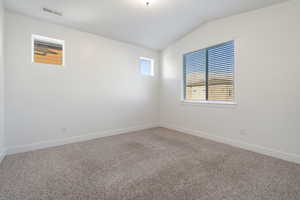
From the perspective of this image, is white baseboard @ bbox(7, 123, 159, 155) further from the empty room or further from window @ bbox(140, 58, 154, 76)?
window @ bbox(140, 58, 154, 76)

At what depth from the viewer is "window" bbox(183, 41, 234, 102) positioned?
10.5 ft

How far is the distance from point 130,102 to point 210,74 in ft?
7.80

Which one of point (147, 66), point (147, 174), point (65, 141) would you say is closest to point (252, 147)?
point (147, 174)

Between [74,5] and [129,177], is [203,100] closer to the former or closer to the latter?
[129,177]

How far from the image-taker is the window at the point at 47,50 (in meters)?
2.86

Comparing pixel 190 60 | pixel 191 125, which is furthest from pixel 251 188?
pixel 190 60

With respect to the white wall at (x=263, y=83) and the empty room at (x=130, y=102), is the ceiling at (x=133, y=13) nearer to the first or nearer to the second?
the empty room at (x=130, y=102)

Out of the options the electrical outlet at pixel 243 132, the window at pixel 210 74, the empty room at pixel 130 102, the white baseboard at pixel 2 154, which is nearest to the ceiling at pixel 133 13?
the empty room at pixel 130 102

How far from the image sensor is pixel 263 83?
2.62 meters

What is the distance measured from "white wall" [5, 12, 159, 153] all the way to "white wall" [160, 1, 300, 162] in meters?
2.13

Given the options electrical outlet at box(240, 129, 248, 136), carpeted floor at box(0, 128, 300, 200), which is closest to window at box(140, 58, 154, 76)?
carpeted floor at box(0, 128, 300, 200)

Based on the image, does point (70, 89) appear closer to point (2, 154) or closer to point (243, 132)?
point (2, 154)

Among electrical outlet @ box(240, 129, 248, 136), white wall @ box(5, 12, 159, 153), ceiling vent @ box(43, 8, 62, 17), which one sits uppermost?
ceiling vent @ box(43, 8, 62, 17)

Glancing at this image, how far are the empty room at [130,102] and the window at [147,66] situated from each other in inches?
21.4
